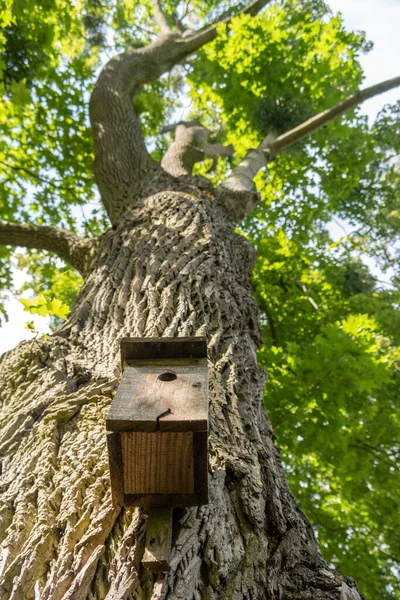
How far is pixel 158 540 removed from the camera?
44.1 inches

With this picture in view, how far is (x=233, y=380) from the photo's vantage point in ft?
6.48

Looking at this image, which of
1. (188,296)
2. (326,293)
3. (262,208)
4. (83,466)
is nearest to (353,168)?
(262,208)

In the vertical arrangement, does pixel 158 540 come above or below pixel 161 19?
below

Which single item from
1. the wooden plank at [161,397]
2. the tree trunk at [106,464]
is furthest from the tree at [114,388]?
the wooden plank at [161,397]

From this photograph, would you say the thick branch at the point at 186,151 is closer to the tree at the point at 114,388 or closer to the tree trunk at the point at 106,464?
the tree at the point at 114,388

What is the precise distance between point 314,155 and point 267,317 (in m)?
3.02

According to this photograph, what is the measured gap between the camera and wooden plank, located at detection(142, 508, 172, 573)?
42.4 inches

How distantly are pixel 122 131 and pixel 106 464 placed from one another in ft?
13.9

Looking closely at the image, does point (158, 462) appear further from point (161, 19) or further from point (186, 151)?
point (161, 19)

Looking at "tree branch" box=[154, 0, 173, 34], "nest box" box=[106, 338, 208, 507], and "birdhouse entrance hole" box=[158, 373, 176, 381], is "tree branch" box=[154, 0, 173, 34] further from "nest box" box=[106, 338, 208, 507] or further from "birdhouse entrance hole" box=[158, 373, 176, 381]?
"nest box" box=[106, 338, 208, 507]

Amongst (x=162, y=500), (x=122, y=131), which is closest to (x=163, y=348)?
(x=162, y=500)

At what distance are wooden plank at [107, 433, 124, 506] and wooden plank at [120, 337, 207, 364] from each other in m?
0.32

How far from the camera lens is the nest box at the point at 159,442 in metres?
1.11

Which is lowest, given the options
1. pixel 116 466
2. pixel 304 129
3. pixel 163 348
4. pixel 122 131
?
pixel 116 466
